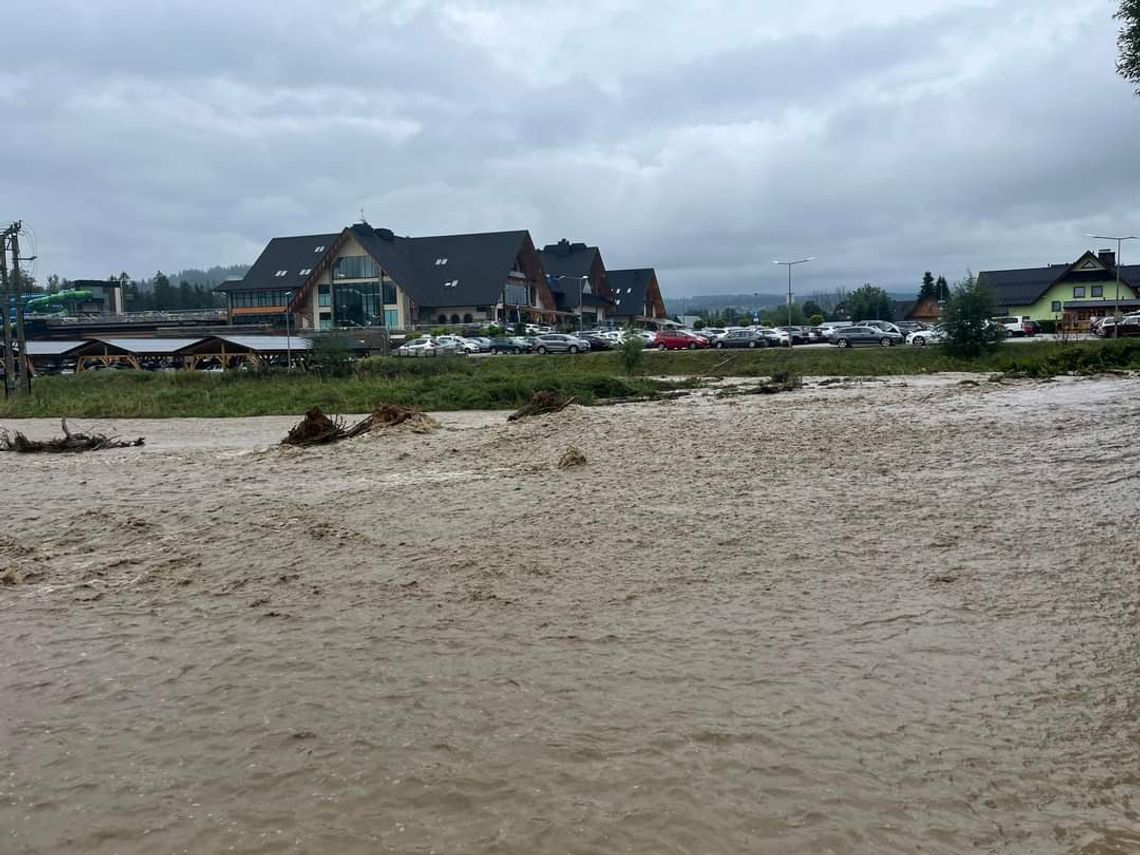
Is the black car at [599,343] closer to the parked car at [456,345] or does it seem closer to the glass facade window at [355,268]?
the parked car at [456,345]

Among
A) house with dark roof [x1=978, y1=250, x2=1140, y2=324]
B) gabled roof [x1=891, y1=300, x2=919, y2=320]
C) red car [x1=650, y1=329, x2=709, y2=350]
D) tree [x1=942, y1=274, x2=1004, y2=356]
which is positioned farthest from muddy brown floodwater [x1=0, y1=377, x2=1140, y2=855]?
gabled roof [x1=891, y1=300, x2=919, y2=320]

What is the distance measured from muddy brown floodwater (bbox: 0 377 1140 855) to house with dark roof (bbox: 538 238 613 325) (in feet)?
333

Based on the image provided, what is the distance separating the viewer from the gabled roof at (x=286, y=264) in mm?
101438

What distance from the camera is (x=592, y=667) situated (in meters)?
7.30

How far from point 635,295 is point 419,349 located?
6208 cm

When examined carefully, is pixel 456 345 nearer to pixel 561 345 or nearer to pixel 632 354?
pixel 561 345

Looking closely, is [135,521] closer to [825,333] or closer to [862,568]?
[862,568]

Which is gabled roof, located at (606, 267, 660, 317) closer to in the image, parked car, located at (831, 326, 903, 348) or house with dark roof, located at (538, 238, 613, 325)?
house with dark roof, located at (538, 238, 613, 325)

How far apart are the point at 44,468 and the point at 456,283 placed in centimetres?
7992

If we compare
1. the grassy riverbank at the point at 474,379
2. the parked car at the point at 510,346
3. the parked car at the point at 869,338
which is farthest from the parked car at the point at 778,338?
the parked car at the point at 510,346

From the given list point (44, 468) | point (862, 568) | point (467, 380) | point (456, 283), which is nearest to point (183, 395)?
point (467, 380)

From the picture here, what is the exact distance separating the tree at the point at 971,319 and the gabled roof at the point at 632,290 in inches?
3071

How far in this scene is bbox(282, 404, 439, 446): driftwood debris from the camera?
23.7 metres

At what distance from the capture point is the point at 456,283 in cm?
9975
